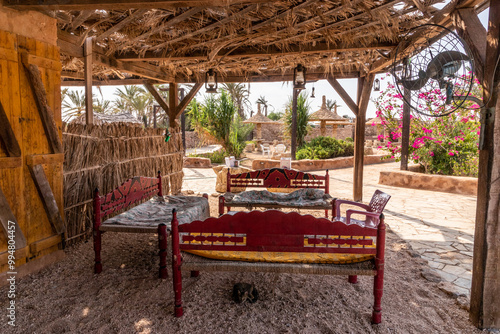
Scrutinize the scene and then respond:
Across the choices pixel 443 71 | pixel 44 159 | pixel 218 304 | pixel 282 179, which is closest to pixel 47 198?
pixel 44 159

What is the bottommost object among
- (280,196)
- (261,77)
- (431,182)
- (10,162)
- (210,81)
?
(431,182)

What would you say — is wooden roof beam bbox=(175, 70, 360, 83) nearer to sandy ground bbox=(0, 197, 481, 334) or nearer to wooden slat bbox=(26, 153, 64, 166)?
wooden slat bbox=(26, 153, 64, 166)

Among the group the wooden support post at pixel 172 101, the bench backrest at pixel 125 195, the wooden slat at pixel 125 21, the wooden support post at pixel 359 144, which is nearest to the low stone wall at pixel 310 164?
the wooden support post at pixel 359 144

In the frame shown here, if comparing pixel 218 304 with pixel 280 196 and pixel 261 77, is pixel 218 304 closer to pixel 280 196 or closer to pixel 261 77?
pixel 280 196

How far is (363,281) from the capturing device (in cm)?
285

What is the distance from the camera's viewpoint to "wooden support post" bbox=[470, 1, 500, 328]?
6.70 ft

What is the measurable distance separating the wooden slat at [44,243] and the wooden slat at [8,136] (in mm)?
871

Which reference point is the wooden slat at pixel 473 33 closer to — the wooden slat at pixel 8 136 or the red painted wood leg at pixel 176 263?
the red painted wood leg at pixel 176 263

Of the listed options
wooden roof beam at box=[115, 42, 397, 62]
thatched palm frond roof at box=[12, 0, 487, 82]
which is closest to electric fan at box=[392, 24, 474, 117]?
thatched palm frond roof at box=[12, 0, 487, 82]

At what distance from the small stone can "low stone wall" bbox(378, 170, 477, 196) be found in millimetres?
4256

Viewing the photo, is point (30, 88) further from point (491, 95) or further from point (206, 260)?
point (491, 95)

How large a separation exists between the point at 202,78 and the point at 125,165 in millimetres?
2998

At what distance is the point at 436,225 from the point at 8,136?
519 centimetres

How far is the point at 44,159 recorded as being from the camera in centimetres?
310
